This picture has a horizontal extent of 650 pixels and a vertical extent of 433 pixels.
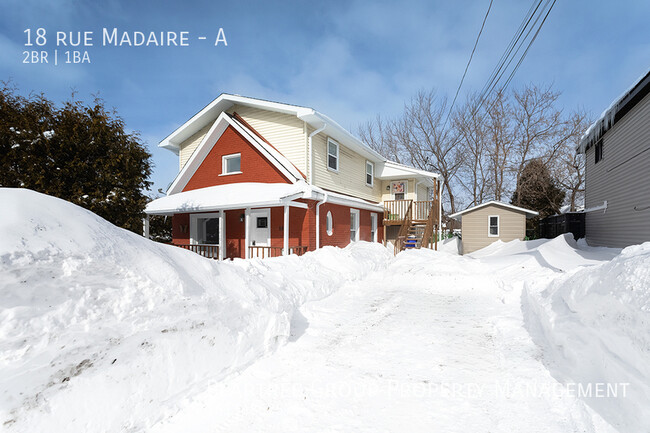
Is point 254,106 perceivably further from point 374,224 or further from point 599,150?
point 599,150

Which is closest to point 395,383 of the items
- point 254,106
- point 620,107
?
point 254,106

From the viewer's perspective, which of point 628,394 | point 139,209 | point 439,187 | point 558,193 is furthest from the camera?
point 558,193

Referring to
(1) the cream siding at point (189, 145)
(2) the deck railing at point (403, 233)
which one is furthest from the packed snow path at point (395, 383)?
(1) the cream siding at point (189, 145)

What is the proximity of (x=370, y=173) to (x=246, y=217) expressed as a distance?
933 cm

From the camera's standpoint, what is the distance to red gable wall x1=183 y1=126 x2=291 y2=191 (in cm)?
1189

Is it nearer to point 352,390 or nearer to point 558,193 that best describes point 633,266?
point 352,390

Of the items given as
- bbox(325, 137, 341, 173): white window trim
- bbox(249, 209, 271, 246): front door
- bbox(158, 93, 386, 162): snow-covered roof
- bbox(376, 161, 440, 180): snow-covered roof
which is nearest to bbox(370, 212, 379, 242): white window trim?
bbox(376, 161, 440, 180): snow-covered roof

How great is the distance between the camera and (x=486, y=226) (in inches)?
701

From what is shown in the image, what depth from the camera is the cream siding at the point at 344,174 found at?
40.9ft

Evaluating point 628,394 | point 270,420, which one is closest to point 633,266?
point 628,394

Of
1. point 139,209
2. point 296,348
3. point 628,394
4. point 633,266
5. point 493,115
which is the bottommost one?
point 296,348

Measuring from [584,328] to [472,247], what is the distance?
16.1 metres

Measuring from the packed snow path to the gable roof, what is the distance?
23.1ft

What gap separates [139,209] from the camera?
12.1m
